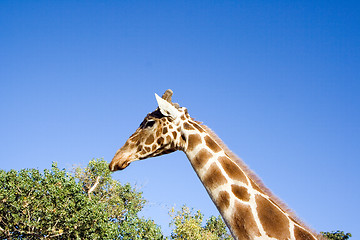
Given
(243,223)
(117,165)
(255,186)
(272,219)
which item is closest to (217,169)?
(255,186)

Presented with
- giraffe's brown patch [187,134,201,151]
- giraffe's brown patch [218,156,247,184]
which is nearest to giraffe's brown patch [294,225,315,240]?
giraffe's brown patch [218,156,247,184]

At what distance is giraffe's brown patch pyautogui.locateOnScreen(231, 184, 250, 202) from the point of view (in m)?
6.36

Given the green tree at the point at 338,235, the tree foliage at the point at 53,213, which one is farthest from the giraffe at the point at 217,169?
the green tree at the point at 338,235

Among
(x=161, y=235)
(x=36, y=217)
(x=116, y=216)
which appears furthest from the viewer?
(x=116, y=216)

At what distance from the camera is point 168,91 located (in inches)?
289

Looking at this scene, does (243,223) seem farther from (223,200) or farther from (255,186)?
(255,186)

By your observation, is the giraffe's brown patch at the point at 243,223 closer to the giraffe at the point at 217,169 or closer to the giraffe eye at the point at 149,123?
the giraffe at the point at 217,169

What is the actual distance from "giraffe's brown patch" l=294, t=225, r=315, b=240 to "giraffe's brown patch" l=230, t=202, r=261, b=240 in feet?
2.00

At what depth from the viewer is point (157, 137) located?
24.0 ft

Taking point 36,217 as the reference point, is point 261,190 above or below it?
below

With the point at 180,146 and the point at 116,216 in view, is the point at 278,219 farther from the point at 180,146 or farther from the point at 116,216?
the point at 116,216

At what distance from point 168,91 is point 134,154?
1.43 meters

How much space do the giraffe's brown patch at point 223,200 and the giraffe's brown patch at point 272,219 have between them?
49 centimetres

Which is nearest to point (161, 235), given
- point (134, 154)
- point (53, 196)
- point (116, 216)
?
point (53, 196)
